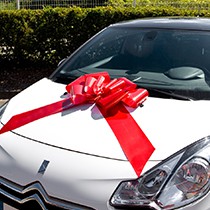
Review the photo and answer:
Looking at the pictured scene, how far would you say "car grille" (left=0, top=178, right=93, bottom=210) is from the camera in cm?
Result: 218

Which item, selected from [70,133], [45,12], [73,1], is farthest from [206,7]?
[70,133]

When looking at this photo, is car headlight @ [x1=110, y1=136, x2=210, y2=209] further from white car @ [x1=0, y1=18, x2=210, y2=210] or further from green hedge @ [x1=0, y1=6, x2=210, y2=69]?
green hedge @ [x1=0, y1=6, x2=210, y2=69]

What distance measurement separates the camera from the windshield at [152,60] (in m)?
2.99

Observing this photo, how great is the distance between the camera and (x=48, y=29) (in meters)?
7.33

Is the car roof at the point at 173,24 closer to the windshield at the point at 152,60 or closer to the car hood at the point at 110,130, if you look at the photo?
the windshield at the point at 152,60

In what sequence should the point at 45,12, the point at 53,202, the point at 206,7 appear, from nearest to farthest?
the point at 53,202, the point at 45,12, the point at 206,7

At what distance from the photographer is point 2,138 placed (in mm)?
2607

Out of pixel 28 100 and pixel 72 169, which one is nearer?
pixel 72 169

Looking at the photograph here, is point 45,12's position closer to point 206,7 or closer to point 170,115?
point 206,7

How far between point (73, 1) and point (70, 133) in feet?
24.3

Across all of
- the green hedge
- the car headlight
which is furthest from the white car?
the green hedge

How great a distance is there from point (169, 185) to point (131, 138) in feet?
1.29

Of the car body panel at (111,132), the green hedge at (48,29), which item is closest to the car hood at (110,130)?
the car body panel at (111,132)

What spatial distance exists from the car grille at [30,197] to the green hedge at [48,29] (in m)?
5.17
